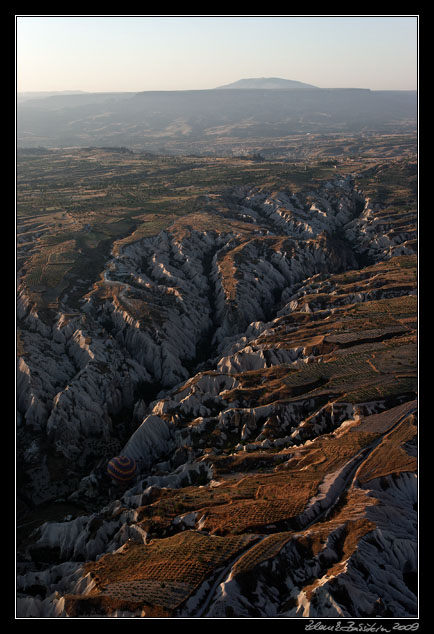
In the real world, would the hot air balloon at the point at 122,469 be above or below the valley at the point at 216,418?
below

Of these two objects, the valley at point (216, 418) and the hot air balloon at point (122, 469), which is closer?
the valley at point (216, 418)

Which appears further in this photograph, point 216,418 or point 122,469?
point 216,418

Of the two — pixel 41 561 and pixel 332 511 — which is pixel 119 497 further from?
pixel 332 511

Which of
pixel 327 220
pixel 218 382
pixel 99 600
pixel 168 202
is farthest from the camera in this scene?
pixel 168 202

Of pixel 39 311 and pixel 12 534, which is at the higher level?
pixel 39 311

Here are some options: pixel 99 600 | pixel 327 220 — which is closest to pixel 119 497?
pixel 99 600

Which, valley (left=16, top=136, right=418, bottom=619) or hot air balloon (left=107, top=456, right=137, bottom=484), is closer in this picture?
valley (left=16, top=136, right=418, bottom=619)

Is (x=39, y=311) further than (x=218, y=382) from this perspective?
Yes

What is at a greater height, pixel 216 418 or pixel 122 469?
pixel 216 418
